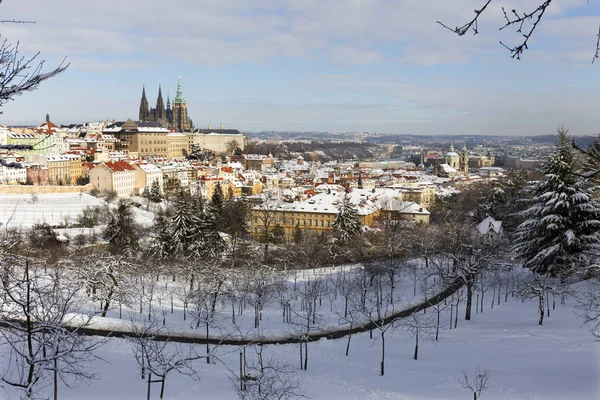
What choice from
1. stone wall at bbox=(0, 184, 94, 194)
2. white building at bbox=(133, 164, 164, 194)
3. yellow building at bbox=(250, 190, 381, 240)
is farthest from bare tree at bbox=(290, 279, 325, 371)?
white building at bbox=(133, 164, 164, 194)

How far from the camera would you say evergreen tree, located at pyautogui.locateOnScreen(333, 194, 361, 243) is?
113 feet

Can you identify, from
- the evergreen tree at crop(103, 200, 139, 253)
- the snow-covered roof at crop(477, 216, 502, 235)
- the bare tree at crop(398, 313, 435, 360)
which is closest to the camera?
the bare tree at crop(398, 313, 435, 360)

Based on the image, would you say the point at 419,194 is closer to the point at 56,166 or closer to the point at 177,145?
the point at 56,166

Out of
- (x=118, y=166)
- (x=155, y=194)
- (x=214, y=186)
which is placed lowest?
(x=155, y=194)

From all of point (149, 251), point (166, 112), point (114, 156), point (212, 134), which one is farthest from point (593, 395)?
point (166, 112)

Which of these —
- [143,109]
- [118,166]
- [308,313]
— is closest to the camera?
[308,313]

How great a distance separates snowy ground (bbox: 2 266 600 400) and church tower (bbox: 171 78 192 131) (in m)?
121

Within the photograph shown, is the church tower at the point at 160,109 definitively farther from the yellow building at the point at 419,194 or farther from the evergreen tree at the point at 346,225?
the evergreen tree at the point at 346,225

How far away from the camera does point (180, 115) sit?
13438 cm

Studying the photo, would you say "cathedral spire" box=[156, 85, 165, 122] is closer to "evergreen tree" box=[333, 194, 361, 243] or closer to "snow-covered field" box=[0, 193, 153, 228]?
"snow-covered field" box=[0, 193, 153, 228]

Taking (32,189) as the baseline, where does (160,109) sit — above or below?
above

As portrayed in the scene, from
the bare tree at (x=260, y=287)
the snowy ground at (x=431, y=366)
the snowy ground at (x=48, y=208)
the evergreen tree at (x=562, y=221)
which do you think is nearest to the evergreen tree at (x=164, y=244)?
the bare tree at (x=260, y=287)

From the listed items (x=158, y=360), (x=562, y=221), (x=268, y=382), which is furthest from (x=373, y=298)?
(x=158, y=360)

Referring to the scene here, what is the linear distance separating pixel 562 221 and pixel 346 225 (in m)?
15.8
